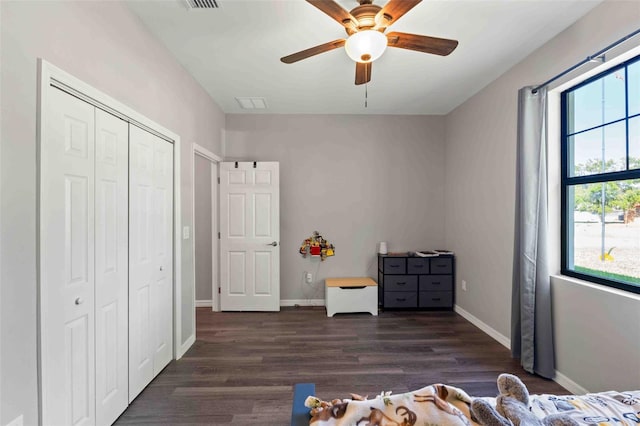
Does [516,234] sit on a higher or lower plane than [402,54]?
lower

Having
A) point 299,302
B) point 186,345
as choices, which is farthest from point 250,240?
point 186,345

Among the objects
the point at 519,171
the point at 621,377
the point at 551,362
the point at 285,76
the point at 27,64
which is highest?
the point at 285,76

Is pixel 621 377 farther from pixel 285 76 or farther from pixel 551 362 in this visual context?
pixel 285 76

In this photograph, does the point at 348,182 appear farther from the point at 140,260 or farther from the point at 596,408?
the point at 596,408

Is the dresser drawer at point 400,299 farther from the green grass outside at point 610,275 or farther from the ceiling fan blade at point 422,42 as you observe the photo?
the ceiling fan blade at point 422,42

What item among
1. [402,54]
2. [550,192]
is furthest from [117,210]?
[550,192]

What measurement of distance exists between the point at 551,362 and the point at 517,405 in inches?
68.8

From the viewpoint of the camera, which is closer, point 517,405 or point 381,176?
point 517,405

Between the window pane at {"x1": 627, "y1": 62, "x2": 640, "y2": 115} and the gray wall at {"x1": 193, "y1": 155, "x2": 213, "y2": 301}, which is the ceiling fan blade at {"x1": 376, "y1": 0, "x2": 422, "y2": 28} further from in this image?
the gray wall at {"x1": 193, "y1": 155, "x2": 213, "y2": 301}

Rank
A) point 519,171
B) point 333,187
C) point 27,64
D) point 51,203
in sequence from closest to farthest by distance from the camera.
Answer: point 27,64 → point 51,203 → point 519,171 → point 333,187

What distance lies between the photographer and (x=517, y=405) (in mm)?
951

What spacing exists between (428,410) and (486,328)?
2.84 metres

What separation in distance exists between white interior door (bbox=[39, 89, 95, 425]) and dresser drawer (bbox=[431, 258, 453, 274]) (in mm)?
3619

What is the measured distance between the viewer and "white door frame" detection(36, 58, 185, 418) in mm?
1266
